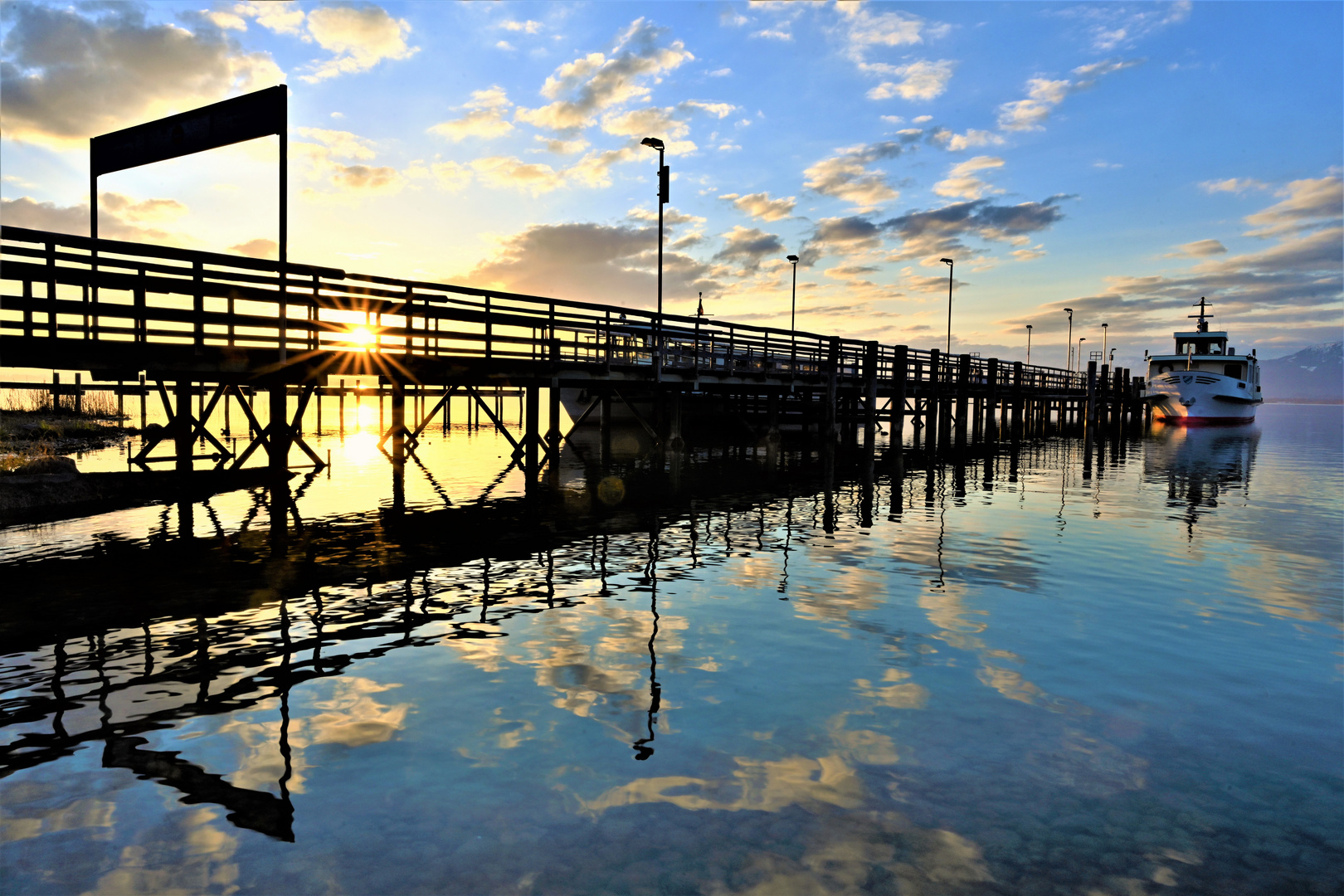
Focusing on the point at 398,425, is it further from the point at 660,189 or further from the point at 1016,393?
the point at 1016,393

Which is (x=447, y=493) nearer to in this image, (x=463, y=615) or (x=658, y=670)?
(x=463, y=615)

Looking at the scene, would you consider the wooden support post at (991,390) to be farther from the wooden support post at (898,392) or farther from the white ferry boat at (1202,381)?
the white ferry boat at (1202,381)

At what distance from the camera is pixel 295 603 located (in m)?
7.85

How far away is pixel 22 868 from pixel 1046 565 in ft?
33.9

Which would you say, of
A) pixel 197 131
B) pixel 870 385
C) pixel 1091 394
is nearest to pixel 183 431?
pixel 197 131

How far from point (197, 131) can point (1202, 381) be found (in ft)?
232

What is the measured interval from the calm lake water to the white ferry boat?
6232 centimetres

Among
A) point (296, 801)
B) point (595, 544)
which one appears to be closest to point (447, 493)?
point (595, 544)

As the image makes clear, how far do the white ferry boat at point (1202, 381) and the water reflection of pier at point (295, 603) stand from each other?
6132 cm

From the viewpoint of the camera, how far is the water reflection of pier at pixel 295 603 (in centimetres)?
491

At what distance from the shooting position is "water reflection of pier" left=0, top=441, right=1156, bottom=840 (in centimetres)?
491

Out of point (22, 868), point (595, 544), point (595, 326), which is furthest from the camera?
point (595, 326)

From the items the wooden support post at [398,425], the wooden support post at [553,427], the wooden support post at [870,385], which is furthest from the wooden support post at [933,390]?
the wooden support post at [398,425]

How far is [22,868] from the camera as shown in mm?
3414
